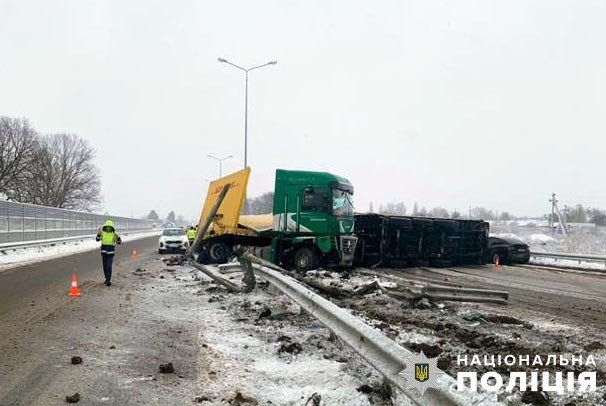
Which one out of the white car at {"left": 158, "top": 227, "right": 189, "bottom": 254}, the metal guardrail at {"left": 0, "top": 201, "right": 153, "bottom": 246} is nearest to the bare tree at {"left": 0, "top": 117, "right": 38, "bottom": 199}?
the metal guardrail at {"left": 0, "top": 201, "right": 153, "bottom": 246}

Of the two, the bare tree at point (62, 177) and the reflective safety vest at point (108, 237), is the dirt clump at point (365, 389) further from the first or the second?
the bare tree at point (62, 177)

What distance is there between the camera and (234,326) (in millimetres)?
7816

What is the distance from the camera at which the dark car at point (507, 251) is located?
76.1 ft

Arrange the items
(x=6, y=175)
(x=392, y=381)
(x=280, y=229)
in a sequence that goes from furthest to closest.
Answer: (x=6, y=175) → (x=280, y=229) → (x=392, y=381)

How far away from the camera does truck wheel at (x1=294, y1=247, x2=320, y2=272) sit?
16203 millimetres

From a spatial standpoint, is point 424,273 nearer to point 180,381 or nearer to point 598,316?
point 598,316

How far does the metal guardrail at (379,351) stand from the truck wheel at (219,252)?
36.0 feet

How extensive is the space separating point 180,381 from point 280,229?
11.0m

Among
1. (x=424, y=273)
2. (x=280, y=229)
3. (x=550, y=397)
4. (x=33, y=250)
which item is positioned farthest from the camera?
(x=33, y=250)

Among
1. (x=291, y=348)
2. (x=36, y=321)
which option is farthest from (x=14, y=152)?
(x=291, y=348)

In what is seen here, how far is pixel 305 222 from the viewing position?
53.4 ft

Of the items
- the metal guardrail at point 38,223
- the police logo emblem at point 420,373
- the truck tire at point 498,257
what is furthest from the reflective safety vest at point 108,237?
the truck tire at point 498,257

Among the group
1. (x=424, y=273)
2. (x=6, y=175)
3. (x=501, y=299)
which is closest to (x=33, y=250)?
(x=424, y=273)

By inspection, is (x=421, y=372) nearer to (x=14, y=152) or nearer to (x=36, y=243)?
(x=36, y=243)
